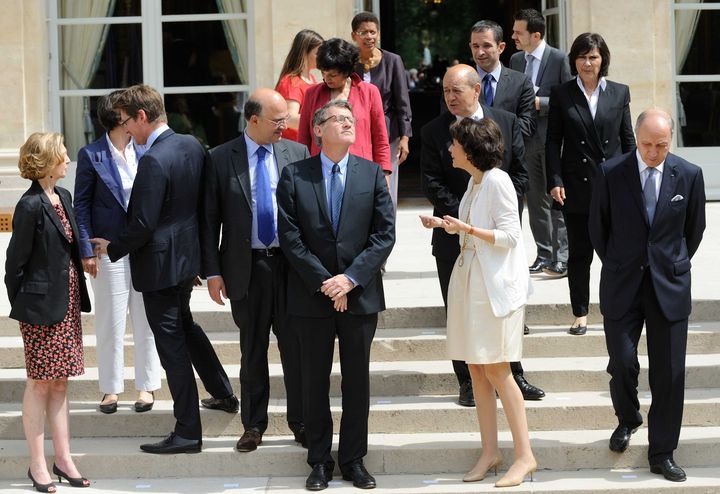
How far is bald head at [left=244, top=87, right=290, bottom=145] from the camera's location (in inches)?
273

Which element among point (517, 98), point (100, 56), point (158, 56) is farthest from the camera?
point (100, 56)

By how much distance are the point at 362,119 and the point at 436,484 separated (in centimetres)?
249

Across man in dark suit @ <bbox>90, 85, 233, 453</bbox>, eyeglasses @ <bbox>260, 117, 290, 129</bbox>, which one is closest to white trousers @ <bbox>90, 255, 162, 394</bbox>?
man in dark suit @ <bbox>90, 85, 233, 453</bbox>

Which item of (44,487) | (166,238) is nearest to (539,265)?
(166,238)

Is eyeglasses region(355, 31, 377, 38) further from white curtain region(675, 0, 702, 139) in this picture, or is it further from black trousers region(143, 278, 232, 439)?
white curtain region(675, 0, 702, 139)

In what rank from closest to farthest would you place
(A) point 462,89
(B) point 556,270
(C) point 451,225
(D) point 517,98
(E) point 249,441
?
(C) point 451,225, (E) point 249,441, (A) point 462,89, (D) point 517,98, (B) point 556,270

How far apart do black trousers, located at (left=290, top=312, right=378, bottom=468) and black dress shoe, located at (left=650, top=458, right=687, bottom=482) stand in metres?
1.50

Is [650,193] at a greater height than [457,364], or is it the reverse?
[650,193]

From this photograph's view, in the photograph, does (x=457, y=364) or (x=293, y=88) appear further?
(x=293, y=88)

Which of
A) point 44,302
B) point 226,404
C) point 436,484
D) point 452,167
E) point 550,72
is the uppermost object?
point 550,72

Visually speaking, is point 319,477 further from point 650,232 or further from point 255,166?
point 650,232

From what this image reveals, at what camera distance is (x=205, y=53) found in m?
12.9

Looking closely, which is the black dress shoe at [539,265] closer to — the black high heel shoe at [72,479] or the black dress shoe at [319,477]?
the black dress shoe at [319,477]

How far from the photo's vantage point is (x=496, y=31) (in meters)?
8.30
